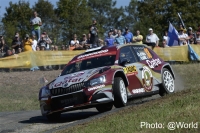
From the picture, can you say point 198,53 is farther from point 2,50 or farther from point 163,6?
point 163,6

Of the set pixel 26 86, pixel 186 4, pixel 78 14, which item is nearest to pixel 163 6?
pixel 186 4

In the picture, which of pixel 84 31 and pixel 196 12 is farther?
pixel 196 12

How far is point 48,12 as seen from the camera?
224ft

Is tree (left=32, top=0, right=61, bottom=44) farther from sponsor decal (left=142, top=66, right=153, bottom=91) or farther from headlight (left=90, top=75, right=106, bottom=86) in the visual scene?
headlight (left=90, top=75, right=106, bottom=86)

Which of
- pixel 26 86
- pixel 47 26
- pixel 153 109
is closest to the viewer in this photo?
pixel 153 109

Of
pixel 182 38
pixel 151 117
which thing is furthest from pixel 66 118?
pixel 182 38

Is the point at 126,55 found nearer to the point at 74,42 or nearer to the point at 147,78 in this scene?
the point at 147,78

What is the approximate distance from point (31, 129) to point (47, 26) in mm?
54794

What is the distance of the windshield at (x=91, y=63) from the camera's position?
1383 cm

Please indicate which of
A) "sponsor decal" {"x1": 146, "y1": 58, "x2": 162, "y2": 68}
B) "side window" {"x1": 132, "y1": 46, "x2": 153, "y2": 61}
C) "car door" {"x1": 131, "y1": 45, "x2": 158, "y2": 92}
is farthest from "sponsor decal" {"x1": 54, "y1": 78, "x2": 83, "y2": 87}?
"sponsor decal" {"x1": 146, "y1": 58, "x2": 162, "y2": 68}

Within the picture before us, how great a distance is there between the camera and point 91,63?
45.8 ft

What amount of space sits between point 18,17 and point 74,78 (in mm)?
50300

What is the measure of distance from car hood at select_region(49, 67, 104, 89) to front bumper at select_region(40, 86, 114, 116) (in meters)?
0.25

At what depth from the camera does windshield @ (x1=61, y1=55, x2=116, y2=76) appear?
1383cm
